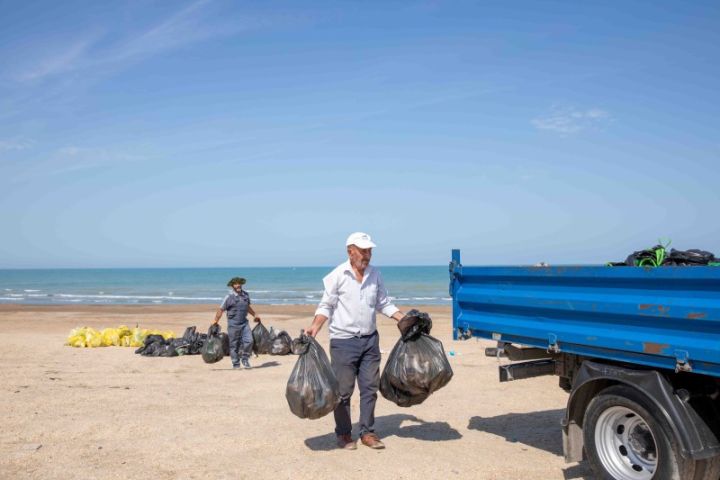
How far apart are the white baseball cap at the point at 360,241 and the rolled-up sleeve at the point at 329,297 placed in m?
0.35

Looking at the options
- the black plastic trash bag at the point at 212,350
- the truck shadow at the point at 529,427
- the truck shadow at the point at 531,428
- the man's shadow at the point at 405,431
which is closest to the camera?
the truck shadow at the point at 531,428

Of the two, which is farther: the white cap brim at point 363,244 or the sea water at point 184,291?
the sea water at point 184,291

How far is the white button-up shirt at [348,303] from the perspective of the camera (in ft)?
19.4

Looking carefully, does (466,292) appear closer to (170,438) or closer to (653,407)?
(653,407)

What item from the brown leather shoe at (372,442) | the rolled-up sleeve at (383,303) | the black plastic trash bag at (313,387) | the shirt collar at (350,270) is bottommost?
the brown leather shoe at (372,442)

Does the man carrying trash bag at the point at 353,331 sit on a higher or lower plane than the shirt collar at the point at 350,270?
lower

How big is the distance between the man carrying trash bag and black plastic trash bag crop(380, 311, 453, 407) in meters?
0.17

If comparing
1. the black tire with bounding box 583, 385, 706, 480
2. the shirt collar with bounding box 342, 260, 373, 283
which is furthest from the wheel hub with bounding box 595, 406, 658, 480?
the shirt collar with bounding box 342, 260, 373, 283

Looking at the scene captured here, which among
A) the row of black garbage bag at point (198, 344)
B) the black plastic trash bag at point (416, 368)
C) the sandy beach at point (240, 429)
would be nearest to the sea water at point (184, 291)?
the row of black garbage bag at point (198, 344)

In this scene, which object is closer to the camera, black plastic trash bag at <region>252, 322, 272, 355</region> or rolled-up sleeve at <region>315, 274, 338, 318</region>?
rolled-up sleeve at <region>315, 274, 338, 318</region>

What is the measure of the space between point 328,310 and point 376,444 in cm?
127

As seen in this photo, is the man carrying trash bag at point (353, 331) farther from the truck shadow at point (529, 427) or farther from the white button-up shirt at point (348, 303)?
the truck shadow at point (529, 427)

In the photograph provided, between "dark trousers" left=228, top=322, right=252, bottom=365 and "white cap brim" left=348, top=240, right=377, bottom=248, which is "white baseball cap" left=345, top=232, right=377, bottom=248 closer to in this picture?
"white cap brim" left=348, top=240, right=377, bottom=248

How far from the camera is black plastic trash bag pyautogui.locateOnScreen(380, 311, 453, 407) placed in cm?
584
